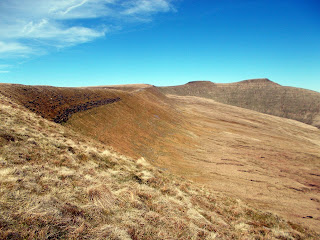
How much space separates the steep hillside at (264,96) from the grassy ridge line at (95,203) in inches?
4112

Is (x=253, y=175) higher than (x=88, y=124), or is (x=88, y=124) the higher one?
(x=88, y=124)

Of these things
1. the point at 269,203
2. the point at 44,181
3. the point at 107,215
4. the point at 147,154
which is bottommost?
the point at 269,203

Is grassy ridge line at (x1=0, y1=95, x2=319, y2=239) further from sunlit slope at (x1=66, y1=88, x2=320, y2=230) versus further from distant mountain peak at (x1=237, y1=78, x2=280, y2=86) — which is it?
distant mountain peak at (x1=237, y1=78, x2=280, y2=86)

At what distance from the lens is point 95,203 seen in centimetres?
656

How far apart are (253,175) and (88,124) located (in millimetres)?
20018

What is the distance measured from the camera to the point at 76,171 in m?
8.64

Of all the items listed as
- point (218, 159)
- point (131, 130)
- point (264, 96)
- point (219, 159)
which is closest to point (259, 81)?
point (264, 96)

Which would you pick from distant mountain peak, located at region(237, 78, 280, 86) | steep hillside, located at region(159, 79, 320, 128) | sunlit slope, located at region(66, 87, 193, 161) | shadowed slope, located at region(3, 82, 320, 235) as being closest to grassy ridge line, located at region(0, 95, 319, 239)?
shadowed slope, located at region(3, 82, 320, 235)

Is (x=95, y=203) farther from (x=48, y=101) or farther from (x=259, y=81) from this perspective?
(x=259, y=81)

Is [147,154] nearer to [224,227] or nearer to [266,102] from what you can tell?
[224,227]

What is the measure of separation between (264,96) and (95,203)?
14137 centimetres

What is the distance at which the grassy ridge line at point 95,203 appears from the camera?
5.02 meters

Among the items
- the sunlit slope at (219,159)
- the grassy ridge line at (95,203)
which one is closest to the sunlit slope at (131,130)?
the sunlit slope at (219,159)

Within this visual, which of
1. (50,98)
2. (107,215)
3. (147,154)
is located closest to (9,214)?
(107,215)
